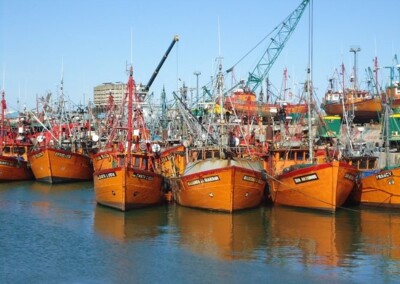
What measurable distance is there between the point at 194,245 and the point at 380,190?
46.4 feet

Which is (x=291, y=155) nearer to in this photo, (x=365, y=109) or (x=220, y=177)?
(x=220, y=177)

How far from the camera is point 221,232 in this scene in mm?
26172

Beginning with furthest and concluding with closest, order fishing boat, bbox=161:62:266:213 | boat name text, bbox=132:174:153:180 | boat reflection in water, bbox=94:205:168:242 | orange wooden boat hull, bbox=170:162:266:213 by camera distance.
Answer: boat name text, bbox=132:174:153:180 < fishing boat, bbox=161:62:266:213 < orange wooden boat hull, bbox=170:162:266:213 < boat reflection in water, bbox=94:205:168:242

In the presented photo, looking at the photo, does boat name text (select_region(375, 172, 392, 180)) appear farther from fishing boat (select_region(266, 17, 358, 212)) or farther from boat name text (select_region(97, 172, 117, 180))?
boat name text (select_region(97, 172, 117, 180))

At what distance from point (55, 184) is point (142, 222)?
66.6 feet

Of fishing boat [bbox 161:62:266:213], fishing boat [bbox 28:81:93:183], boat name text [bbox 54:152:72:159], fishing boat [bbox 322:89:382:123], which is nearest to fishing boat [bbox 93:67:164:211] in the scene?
fishing boat [bbox 161:62:266:213]

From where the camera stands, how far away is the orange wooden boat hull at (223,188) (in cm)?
2906

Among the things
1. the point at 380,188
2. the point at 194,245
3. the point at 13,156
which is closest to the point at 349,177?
the point at 380,188

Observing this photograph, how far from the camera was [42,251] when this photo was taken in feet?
72.9

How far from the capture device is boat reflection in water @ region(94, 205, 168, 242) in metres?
25.8

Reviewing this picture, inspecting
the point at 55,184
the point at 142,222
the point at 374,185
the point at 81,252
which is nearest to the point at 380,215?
the point at 374,185

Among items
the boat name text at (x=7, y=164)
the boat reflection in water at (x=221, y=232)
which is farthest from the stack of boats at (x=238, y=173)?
the boat name text at (x=7, y=164)

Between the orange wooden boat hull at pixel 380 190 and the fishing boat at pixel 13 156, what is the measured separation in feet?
95.4

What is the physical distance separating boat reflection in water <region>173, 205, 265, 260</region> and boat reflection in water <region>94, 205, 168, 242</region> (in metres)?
0.99
